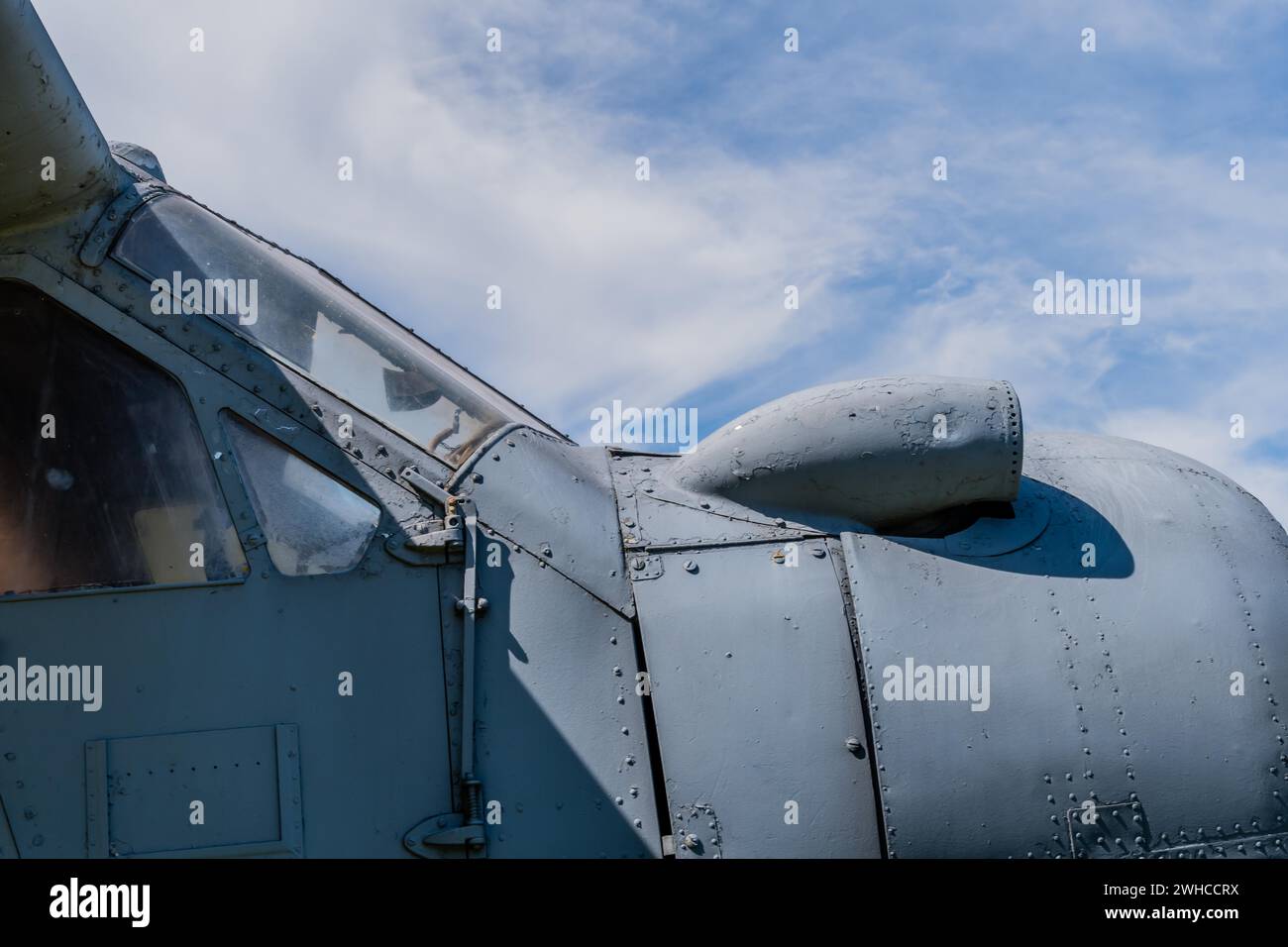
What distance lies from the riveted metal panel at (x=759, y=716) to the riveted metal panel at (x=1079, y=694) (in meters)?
0.13

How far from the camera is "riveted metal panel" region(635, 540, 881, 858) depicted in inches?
169

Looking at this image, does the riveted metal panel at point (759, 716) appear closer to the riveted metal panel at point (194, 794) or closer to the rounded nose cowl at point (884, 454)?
the rounded nose cowl at point (884, 454)

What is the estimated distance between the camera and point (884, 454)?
4891 millimetres

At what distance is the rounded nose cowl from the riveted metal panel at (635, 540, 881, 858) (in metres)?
0.46

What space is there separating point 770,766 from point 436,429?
1882 millimetres

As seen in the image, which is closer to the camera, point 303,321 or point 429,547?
point 429,547

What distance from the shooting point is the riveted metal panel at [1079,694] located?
4.29m

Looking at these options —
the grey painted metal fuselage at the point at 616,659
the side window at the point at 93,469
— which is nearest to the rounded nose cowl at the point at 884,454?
the grey painted metal fuselage at the point at 616,659

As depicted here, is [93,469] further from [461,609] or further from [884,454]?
[884,454]

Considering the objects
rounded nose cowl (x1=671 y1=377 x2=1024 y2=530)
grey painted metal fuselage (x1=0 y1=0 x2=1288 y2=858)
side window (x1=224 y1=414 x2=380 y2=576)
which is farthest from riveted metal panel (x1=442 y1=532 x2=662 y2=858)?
rounded nose cowl (x1=671 y1=377 x2=1024 y2=530)

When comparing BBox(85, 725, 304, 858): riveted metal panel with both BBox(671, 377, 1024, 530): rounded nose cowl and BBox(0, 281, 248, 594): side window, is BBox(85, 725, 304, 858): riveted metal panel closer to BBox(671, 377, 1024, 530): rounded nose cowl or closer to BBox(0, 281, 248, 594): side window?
BBox(0, 281, 248, 594): side window

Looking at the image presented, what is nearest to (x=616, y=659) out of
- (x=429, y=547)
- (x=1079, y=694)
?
(x=429, y=547)

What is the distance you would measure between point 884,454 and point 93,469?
3.05 meters
